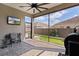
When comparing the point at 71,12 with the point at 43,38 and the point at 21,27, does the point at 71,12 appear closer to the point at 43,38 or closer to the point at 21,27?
the point at 43,38

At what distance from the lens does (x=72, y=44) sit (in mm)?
2301

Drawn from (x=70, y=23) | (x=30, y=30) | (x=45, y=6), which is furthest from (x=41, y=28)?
(x=70, y=23)

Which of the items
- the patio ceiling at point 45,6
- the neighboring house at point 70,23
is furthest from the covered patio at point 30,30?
the neighboring house at point 70,23

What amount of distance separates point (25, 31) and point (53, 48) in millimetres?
733

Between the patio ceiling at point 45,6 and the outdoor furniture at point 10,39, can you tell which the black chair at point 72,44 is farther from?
the outdoor furniture at point 10,39

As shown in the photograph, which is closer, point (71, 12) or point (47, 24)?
point (71, 12)

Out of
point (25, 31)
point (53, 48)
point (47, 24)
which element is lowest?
point (53, 48)

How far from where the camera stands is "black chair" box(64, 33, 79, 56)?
227cm

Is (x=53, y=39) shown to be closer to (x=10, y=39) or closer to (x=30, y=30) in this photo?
(x=30, y=30)

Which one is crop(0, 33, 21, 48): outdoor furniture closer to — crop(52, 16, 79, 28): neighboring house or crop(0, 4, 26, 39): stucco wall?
crop(0, 4, 26, 39): stucco wall

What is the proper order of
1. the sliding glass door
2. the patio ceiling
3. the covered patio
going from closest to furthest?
the patio ceiling → the covered patio → the sliding glass door

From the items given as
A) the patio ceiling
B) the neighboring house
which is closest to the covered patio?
the patio ceiling

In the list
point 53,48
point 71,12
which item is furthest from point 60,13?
point 53,48

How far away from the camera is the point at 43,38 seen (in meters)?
2.56
